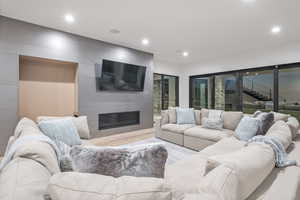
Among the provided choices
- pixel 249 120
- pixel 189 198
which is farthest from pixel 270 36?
pixel 189 198

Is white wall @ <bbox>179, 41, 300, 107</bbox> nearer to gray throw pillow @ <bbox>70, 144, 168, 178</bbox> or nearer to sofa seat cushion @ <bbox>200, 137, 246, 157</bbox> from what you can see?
sofa seat cushion @ <bbox>200, 137, 246, 157</bbox>

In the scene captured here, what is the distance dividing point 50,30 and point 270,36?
5214mm

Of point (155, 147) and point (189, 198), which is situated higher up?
point (155, 147)

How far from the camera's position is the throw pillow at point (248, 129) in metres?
2.67

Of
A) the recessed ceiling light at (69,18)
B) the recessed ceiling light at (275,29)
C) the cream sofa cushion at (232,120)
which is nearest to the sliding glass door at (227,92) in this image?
the recessed ceiling light at (275,29)

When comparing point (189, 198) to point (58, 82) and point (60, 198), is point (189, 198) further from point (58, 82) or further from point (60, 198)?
point (58, 82)

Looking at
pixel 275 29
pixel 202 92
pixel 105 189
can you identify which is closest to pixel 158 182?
pixel 105 189

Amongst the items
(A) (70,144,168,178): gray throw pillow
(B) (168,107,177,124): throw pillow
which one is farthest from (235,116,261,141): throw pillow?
(A) (70,144,168,178): gray throw pillow

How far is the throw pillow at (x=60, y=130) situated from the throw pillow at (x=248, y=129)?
105 inches

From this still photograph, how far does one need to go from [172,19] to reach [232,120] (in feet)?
8.32

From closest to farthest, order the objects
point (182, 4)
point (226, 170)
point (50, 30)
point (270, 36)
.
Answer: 1. point (226, 170)
2. point (182, 4)
3. point (50, 30)
4. point (270, 36)

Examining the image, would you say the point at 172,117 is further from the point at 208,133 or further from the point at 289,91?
the point at 289,91

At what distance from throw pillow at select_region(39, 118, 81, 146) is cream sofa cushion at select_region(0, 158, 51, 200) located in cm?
115

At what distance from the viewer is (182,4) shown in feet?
8.58
